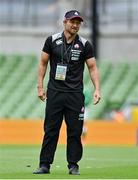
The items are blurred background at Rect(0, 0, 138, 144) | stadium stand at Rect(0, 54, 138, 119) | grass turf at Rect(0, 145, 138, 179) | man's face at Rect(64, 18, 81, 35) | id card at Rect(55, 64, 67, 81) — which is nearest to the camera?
grass turf at Rect(0, 145, 138, 179)

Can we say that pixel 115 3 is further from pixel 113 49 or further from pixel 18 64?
pixel 18 64

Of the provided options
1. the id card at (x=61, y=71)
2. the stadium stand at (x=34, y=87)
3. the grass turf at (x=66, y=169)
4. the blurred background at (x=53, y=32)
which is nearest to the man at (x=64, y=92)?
the id card at (x=61, y=71)

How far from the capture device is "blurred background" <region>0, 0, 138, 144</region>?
3231 cm

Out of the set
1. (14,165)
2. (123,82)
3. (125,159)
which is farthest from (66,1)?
(14,165)

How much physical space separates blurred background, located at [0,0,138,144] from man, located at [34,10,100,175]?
18942 mm

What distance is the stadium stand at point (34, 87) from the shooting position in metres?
31.2

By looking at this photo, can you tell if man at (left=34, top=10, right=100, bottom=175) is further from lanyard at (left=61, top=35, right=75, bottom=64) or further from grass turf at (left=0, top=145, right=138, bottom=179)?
grass turf at (left=0, top=145, right=138, bottom=179)

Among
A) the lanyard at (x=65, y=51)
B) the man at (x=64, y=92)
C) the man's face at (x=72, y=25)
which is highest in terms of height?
the man's face at (x=72, y=25)

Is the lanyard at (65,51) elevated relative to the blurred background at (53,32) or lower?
elevated

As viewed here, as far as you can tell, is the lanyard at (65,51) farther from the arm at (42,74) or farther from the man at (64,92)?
the arm at (42,74)

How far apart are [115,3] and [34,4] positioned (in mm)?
2961

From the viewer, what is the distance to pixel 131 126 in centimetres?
2733

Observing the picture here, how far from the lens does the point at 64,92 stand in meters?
12.6

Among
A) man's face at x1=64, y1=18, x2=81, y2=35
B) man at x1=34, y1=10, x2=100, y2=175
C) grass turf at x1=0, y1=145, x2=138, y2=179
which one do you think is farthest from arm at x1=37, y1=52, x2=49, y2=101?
grass turf at x1=0, y1=145, x2=138, y2=179
